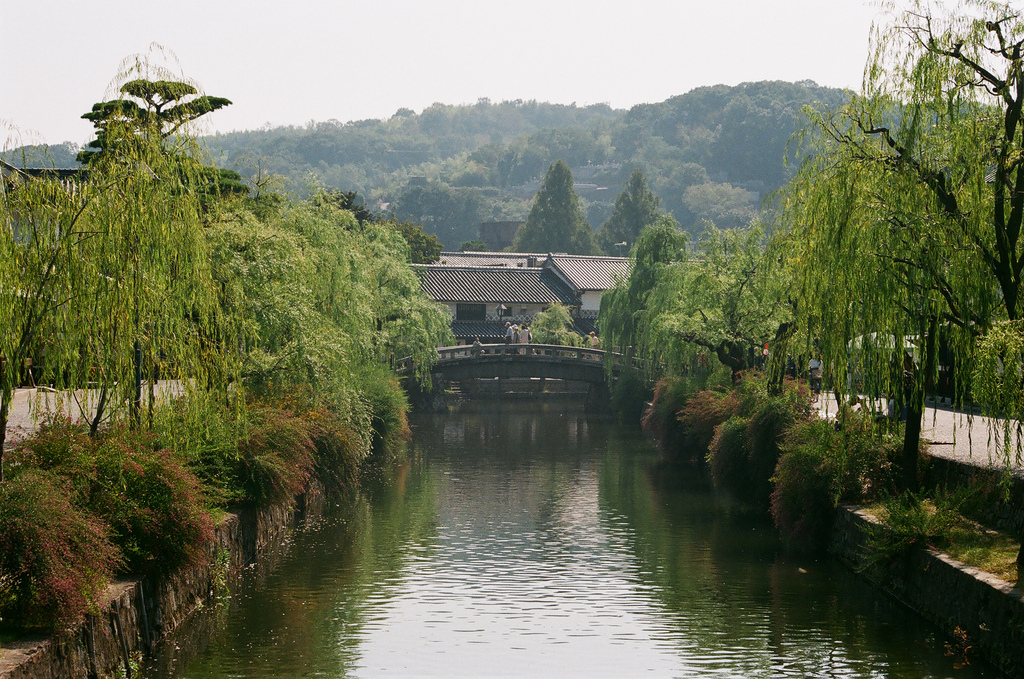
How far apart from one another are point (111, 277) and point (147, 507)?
2.64m

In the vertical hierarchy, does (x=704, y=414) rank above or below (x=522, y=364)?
below

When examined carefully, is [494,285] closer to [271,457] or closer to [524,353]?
[524,353]

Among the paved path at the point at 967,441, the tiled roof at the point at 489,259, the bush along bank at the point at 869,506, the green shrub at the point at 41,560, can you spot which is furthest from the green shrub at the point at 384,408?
the tiled roof at the point at 489,259

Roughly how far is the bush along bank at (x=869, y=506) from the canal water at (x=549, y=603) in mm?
457

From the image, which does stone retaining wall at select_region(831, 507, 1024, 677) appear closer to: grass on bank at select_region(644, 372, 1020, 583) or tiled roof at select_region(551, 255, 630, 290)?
grass on bank at select_region(644, 372, 1020, 583)

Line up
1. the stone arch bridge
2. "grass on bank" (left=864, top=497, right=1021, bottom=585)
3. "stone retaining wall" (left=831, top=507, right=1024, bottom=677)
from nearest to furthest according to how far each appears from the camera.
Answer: "stone retaining wall" (left=831, top=507, right=1024, bottom=677) < "grass on bank" (left=864, top=497, right=1021, bottom=585) < the stone arch bridge

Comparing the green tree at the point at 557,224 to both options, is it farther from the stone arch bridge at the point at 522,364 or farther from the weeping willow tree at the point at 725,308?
the weeping willow tree at the point at 725,308

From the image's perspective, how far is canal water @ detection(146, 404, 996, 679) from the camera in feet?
44.1

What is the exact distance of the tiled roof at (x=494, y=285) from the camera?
58.0 meters

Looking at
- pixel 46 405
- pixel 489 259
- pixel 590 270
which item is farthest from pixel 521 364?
pixel 46 405

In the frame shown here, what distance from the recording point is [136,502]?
12992mm

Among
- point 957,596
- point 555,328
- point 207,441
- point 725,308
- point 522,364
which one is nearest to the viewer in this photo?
point 957,596

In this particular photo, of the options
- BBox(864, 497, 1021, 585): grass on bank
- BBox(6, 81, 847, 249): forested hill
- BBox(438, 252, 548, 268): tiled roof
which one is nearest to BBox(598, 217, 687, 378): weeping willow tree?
BBox(864, 497, 1021, 585): grass on bank

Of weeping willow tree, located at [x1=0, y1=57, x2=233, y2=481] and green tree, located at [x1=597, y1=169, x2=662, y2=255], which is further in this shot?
green tree, located at [x1=597, y1=169, x2=662, y2=255]
